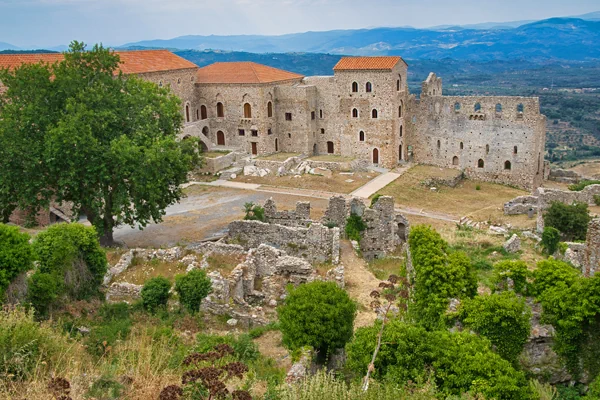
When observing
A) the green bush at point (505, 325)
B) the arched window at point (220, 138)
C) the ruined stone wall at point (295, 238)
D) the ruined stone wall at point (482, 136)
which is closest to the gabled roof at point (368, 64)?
the ruined stone wall at point (482, 136)

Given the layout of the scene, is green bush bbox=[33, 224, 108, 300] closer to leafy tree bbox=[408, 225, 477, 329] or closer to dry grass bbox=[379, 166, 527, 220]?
leafy tree bbox=[408, 225, 477, 329]

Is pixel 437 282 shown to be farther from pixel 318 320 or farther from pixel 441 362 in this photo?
pixel 441 362

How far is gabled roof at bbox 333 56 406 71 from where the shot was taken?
5047 cm

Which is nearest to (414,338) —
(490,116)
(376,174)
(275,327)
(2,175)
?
(275,327)

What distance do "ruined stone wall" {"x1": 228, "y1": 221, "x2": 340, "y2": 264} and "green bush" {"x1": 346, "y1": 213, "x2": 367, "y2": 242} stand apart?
3.59 m

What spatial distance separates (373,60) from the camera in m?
51.6

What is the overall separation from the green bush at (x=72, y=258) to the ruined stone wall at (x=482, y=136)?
3878 centimetres

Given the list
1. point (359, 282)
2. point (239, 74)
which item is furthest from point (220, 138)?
point (359, 282)

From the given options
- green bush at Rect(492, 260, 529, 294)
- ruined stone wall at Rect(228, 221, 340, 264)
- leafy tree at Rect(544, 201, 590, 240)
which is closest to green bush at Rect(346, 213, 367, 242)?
ruined stone wall at Rect(228, 221, 340, 264)

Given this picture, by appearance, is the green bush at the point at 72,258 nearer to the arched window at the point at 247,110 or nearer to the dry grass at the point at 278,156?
the dry grass at the point at 278,156

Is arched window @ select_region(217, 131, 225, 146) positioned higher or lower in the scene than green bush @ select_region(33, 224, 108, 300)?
lower

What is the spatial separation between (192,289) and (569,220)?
23153 mm

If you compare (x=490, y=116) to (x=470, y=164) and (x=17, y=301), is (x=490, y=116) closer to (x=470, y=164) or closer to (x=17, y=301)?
(x=470, y=164)

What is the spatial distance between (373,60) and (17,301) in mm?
40786
